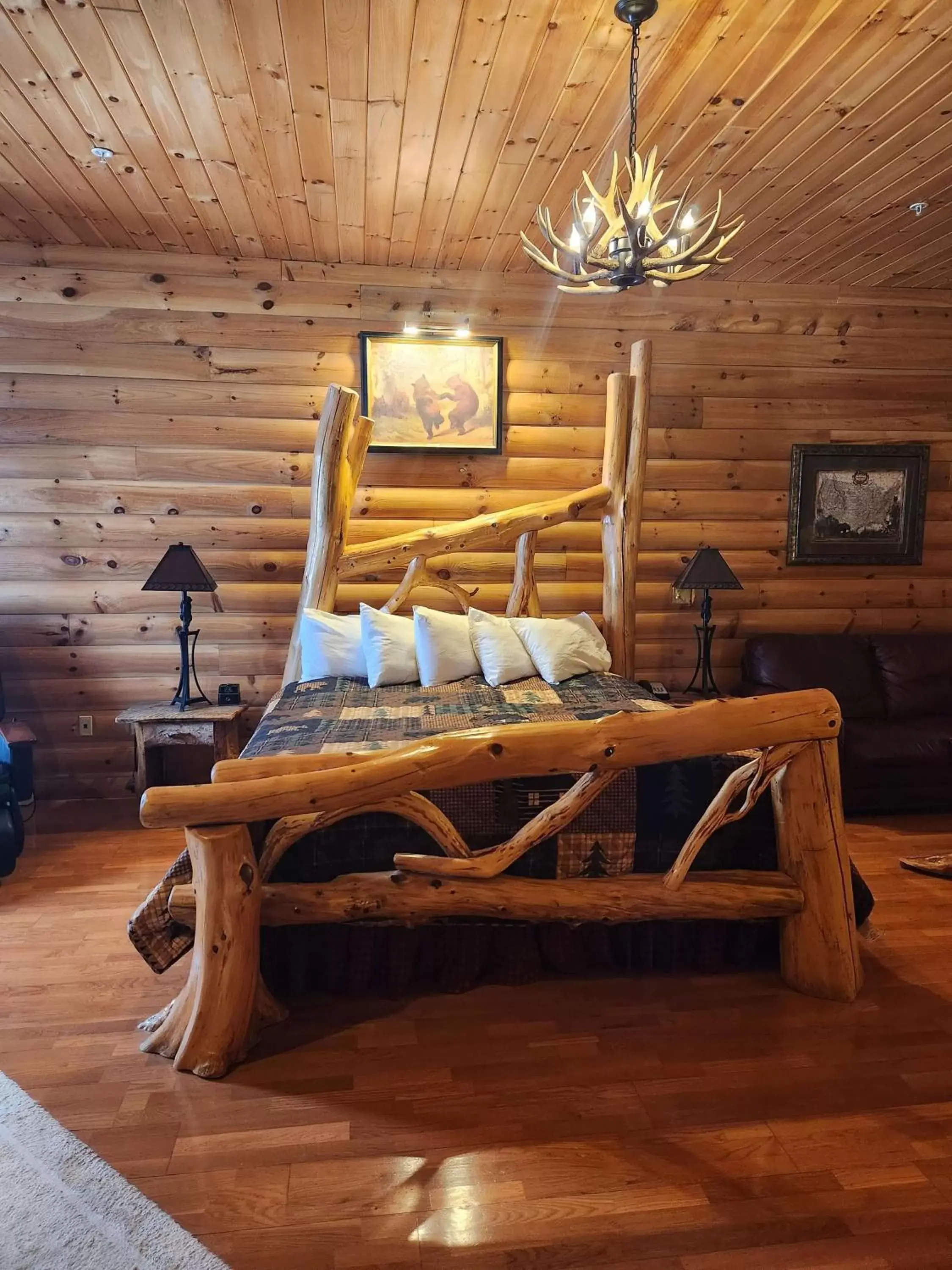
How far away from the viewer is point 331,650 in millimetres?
3410

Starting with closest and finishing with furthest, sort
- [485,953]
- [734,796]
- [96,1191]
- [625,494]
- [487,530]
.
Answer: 1. [96,1191]
2. [734,796]
3. [485,953]
4. [487,530]
5. [625,494]

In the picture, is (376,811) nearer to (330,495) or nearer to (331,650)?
(331,650)

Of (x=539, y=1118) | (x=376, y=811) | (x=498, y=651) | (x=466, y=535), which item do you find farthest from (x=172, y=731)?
(x=539, y=1118)

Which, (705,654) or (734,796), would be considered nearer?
(734,796)

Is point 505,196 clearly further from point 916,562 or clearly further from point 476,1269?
point 476,1269

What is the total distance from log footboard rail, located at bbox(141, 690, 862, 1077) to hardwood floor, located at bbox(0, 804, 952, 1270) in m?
0.16

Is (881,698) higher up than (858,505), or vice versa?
(858,505)

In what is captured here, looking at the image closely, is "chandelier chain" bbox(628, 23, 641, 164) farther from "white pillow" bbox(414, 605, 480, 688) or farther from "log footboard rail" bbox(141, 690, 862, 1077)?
"white pillow" bbox(414, 605, 480, 688)

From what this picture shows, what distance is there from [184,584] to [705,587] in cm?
251

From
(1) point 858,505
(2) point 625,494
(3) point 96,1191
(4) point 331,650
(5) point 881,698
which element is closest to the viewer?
(3) point 96,1191

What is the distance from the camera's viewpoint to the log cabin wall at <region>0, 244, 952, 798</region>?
3723 millimetres

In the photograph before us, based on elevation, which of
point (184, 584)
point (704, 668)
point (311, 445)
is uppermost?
point (311, 445)

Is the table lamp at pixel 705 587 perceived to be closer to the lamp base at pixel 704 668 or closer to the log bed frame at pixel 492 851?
the lamp base at pixel 704 668

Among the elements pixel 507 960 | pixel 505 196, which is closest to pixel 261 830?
pixel 507 960
